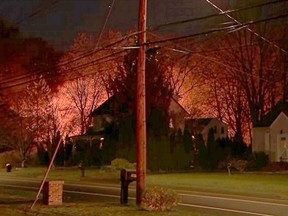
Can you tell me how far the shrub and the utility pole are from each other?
1076 mm

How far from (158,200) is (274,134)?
3639 centimetres

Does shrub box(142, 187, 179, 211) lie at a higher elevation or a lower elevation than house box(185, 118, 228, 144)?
lower

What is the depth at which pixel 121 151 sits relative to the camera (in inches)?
1898

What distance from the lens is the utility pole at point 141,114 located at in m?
18.0

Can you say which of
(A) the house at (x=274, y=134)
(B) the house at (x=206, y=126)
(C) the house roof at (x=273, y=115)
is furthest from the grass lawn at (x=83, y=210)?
(B) the house at (x=206, y=126)

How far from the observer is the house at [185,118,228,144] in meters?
59.1

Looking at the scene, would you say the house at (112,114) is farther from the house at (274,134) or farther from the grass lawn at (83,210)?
the grass lawn at (83,210)

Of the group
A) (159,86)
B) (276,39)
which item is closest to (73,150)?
(159,86)

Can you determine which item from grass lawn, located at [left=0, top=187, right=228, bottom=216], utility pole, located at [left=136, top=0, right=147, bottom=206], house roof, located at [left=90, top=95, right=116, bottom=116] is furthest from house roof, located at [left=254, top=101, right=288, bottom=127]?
grass lawn, located at [left=0, top=187, right=228, bottom=216]

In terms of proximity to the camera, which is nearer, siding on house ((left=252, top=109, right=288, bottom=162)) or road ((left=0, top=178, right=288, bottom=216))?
road ((left=0, top=178, right=288, bottom=216))

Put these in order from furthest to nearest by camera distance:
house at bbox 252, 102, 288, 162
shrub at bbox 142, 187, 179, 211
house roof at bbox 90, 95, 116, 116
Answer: house roof at bbox 90, 95, 116, 116 < house at bbox 252, 102, 288, 162 < shrub at bbox 142, 187, 179, 211

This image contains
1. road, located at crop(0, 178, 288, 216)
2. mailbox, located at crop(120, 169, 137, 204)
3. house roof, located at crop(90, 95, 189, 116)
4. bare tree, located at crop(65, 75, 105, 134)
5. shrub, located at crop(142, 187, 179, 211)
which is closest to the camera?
shrub, located at crop(142, 187, 179, 211)

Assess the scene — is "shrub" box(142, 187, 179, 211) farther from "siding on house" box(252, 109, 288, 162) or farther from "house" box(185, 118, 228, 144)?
"house" box(185, 118, 228, 144)

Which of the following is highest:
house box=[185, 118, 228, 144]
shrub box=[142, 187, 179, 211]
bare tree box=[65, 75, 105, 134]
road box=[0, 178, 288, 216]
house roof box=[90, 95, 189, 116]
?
bare tree box=[65, 75, 105, 134]
